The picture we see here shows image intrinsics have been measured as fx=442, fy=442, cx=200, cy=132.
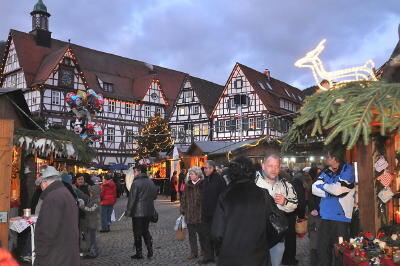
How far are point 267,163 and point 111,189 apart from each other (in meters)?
8.76

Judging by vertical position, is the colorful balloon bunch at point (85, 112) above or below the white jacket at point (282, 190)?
above

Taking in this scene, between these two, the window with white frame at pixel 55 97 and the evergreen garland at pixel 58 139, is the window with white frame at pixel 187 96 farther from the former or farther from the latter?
the evergreen garland at pixel 58 139

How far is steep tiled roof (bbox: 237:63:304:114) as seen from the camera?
41.7 meters

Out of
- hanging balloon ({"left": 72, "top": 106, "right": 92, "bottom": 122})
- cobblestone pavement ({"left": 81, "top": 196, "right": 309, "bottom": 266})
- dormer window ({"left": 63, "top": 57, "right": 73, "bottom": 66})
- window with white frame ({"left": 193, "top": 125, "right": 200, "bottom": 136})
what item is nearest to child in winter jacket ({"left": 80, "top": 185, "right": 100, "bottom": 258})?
cobblestone pavement ({"left": 81, "top": 196, "right": 309, "bottom": 266})

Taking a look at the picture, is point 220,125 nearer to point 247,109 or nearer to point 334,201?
point 247,109

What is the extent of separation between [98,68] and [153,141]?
14.2m

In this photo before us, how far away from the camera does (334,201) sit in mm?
6195

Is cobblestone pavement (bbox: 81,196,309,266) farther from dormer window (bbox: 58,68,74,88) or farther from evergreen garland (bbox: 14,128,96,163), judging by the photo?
dormer window (bbox: 58,68,74,88)

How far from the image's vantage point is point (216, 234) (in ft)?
14.5

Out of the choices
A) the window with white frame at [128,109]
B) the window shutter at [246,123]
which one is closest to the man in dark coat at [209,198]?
the window shutter at [246,123]

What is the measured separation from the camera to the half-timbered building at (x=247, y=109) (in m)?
Result: 40.8

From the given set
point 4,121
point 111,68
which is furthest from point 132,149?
point 4,121

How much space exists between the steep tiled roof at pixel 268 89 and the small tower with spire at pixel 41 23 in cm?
2200

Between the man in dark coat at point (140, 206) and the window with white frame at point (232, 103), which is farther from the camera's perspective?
the window with white frame at point (232, 103)
